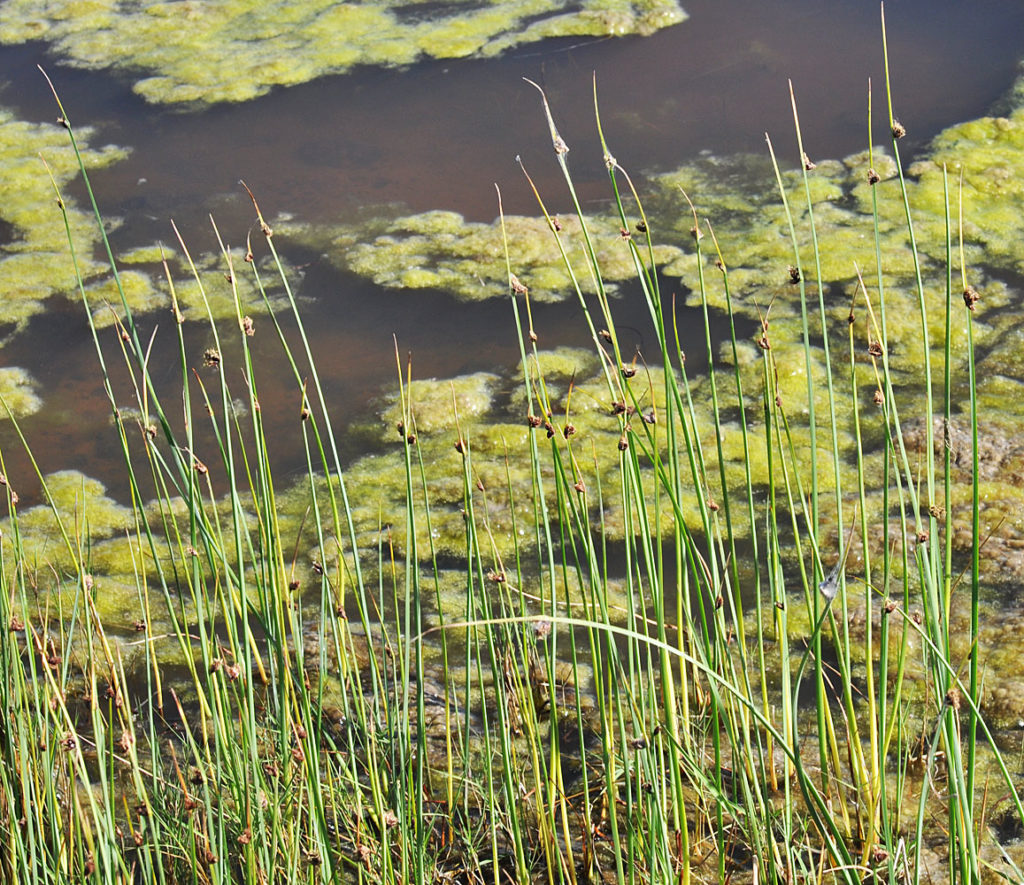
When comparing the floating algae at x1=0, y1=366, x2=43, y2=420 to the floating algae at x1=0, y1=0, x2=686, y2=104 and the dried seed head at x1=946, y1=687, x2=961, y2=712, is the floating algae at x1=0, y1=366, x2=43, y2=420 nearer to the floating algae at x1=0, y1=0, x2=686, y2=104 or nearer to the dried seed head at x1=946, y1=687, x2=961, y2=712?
the floating algae at x1=0, y1=0, x2=686, y2=104

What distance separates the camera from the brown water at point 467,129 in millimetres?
3330

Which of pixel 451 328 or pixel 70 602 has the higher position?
pixel 451 328

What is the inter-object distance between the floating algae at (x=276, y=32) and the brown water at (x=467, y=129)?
142mm

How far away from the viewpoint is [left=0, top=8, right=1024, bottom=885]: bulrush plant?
122cm

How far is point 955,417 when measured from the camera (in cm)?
261

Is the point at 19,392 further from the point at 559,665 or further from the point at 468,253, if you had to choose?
the point at 559,665

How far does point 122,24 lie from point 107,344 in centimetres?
294

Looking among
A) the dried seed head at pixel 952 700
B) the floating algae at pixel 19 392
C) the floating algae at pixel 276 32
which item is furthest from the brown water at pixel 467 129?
the dried seed head at pixel 952 700

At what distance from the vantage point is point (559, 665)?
6.98 ft

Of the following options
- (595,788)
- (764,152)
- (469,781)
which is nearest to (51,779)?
(469,781)

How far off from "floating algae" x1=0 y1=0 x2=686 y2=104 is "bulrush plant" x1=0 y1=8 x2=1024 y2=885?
213 centimetres

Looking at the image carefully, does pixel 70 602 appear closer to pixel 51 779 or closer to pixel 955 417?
pixel 51 779

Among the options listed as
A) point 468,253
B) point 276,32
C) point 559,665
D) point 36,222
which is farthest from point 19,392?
point 276,32

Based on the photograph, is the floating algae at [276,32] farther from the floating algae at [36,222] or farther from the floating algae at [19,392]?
the floating algae at [19,392]
